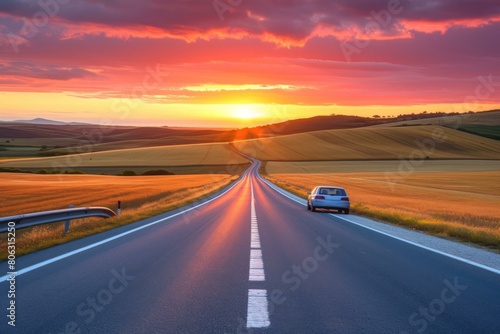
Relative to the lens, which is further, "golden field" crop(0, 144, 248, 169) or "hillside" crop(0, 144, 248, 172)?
"golden field" crop(0, 144, 248, 169)

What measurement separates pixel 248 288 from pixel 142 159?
119221 mm

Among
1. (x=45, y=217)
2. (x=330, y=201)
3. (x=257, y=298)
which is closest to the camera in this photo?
(x=257, y=298)

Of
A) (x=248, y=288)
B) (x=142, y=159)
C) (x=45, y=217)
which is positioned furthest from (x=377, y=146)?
(x=248, y=288)

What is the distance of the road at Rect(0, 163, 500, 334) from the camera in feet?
22.1

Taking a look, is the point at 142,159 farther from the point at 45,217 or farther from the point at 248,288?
the point at 248,288

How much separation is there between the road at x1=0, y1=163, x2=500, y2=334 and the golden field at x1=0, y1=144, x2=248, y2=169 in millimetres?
96601

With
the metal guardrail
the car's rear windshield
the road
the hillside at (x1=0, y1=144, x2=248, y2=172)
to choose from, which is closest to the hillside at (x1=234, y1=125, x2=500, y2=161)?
the hillside at (x1=0, y1=144, x2=248, y2=172)

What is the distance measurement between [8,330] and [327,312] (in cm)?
379

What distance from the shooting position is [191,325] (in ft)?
21.6

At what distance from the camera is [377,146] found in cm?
14862

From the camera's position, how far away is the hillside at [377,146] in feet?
447

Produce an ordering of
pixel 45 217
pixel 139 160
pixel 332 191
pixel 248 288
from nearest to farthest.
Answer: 1. pixel 248 288
2. pixel 45 217
3. pixel 332 191
4. pixel 139 160

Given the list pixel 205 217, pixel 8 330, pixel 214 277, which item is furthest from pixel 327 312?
pixel 205 217

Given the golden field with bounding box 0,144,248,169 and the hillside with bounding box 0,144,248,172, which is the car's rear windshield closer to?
the hillside with bounding box 0,144,248,172
